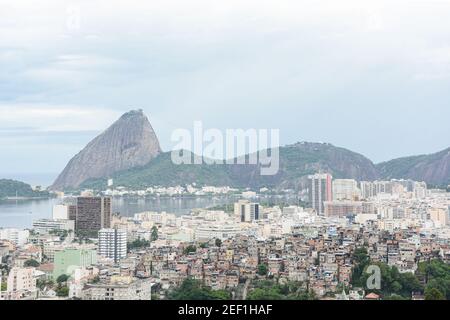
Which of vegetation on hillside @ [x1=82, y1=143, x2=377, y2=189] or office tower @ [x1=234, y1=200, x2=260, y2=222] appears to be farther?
office tower @ [x1=234, y1=200, x2=260, y2=222]

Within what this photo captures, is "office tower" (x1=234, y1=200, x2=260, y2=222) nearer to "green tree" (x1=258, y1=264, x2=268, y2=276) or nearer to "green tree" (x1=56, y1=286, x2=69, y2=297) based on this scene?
"green tree" (x1=258, y1=264, x2=268, y2=276)

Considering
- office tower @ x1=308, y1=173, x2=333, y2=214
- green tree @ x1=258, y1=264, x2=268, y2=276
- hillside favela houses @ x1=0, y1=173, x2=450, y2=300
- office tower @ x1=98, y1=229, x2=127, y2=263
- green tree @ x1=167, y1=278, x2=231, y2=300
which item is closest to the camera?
green tree @ x1=167, y1=278, x2=231, y2=300

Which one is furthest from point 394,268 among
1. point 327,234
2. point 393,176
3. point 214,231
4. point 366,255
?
point 214,231

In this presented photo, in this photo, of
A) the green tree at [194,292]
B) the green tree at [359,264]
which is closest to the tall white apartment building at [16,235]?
the green tree at [194,292]

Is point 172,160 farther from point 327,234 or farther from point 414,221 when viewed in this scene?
point 414,221

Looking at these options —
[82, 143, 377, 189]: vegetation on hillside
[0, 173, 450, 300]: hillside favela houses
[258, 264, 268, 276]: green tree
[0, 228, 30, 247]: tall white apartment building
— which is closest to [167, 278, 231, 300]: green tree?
[0, 173, 450, 300]: hillside favela houses

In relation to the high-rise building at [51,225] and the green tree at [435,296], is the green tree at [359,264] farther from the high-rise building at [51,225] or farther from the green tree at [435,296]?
the high-rise building at [51,225]

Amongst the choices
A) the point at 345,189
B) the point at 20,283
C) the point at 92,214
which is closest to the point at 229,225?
the point at 345,189
